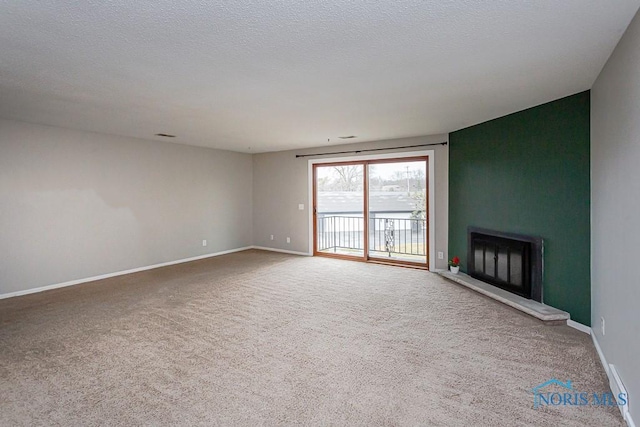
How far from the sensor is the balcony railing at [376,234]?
6.62 meters

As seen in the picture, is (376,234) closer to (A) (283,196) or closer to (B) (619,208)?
(A) (283,196)

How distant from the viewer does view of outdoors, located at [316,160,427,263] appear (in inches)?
250

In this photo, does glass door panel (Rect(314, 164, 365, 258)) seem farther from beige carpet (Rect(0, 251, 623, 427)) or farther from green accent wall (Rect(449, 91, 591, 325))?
beige carpet (Rect(0, 251, 623, 427))

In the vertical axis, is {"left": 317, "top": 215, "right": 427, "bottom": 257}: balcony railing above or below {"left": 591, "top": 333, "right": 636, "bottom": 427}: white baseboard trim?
above

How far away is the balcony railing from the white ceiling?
279 centimetres

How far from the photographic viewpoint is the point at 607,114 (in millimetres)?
2592


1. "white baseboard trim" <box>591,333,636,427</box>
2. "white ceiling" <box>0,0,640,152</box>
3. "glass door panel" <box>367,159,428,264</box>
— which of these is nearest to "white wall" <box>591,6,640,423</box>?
"white baseboard trim" <box>591,333,636,427</box>

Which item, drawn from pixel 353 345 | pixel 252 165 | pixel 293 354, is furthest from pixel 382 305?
pixel 252 165

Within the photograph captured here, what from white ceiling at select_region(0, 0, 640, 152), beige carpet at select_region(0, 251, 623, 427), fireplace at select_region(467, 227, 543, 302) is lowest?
beige carpet at select_region(0, 251, 623, 427)

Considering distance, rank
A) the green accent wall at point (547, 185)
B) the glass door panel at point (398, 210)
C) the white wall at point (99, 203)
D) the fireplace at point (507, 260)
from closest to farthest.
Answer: the green accent wall at point (547, 185) < the fireplace at point (507, 260) < the white wall at point (99, 203) < the glass door panel at point (398, 210)

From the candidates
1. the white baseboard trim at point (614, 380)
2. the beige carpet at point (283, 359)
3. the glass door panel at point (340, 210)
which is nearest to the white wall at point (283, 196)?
the glass door panel at point (340, 210)

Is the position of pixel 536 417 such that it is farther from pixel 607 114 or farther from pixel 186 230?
pixel 186 230

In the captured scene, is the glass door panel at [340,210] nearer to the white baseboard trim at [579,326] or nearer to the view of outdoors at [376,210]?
the view of outdoors at [376,210]

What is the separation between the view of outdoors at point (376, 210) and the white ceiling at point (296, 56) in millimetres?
2185
